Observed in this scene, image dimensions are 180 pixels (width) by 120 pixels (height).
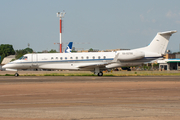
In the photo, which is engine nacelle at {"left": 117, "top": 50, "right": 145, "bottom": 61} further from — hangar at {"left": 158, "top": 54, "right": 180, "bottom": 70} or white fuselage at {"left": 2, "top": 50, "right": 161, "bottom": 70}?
hangar at {"left": 158, "top": 54, "right": 180, "bottom": 70}

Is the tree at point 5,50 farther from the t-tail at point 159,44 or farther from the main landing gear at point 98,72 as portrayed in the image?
the t-tail at point 159,44

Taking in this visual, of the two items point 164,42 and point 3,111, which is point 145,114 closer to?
point 3,111

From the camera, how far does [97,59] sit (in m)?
35.6

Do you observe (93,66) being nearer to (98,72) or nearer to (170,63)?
(98,72)

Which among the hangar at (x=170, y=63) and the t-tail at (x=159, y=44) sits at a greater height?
the t-tail at (x=159, y=44)

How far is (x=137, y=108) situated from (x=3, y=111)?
5.18 metres

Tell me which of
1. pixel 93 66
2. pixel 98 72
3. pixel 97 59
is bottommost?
pixel 98 72

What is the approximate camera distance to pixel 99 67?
1379 inches

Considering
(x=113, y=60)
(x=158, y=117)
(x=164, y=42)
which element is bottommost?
(x=158, y=117)

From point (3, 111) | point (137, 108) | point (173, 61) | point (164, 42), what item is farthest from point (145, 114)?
point (173, 61)

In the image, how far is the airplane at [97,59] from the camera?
3519cm

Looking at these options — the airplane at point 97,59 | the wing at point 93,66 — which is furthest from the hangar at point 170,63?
the wing at point 93,66

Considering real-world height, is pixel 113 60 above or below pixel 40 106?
above

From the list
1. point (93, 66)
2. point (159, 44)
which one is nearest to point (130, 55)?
point (159, 44)
